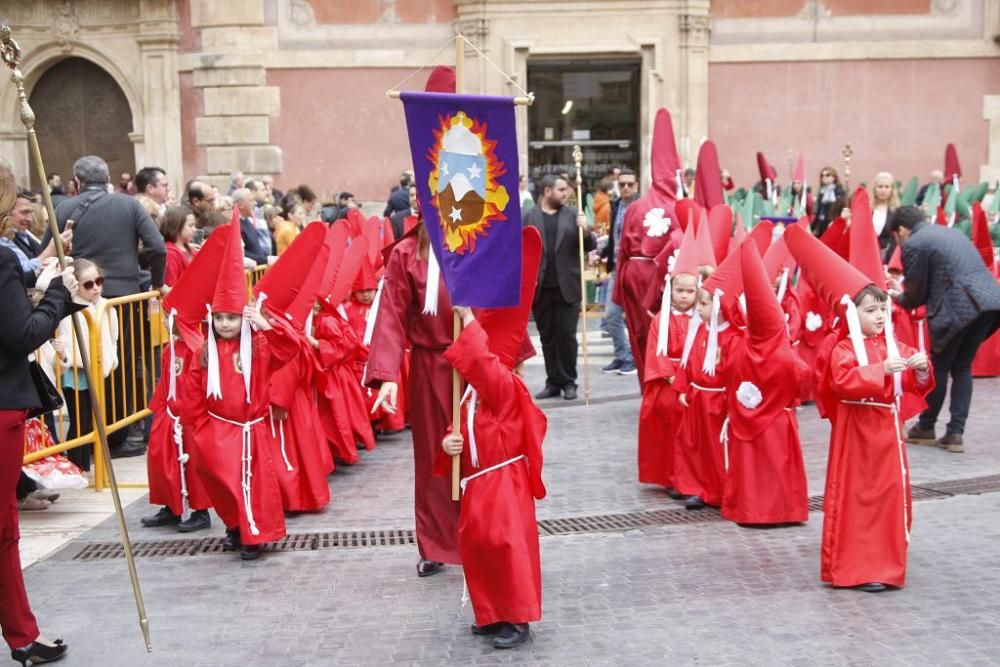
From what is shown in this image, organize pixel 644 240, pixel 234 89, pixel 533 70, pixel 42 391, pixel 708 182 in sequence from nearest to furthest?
pixel 42 391
pixel 644 240
pixel 708 182
pixel 234 89
pixel 533 70

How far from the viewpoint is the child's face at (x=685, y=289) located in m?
7.69

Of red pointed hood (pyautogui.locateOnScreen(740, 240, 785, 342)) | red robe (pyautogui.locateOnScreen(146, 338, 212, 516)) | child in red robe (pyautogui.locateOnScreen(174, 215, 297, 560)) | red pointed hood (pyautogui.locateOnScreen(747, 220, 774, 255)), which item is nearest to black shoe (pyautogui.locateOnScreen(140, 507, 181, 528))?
red robe (pyautogui.locateOnScreen(146, 338, 212, 516))

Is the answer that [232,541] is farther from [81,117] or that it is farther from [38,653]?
[81,117]

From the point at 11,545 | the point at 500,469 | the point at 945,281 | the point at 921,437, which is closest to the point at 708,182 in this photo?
the point at 945,281

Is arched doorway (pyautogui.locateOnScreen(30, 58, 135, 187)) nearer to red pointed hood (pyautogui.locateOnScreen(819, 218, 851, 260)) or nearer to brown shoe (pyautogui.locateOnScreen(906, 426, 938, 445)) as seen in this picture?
red pointed hood (pyautogui.locateOnScreen(819, 218, 851, 260))

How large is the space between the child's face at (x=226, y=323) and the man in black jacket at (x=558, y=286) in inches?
194

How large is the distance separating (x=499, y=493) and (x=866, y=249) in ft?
8.02

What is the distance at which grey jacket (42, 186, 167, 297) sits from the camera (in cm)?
870

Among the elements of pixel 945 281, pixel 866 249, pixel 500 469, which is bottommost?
pixel 500 469

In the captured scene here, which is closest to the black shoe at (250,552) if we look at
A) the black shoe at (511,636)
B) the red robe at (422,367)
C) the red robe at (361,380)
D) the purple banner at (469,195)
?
the red robe at (422,367)

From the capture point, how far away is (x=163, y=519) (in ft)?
23.3

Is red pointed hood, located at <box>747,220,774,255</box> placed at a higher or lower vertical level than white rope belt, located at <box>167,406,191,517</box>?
higher

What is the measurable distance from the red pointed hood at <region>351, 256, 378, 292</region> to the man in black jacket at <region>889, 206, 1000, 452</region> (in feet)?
13.4

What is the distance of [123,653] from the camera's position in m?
5.07
